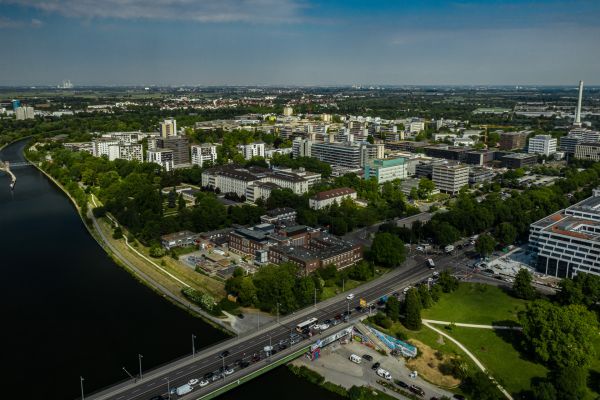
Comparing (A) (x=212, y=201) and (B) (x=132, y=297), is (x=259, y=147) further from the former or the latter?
(B) (x=132, y=297)

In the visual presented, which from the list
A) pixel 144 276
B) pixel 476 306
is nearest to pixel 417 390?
pixel 476 306

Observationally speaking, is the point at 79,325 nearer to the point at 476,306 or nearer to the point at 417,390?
the point at 417,390

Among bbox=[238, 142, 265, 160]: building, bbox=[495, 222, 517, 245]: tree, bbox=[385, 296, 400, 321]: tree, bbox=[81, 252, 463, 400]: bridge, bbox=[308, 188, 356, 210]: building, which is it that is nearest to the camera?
bbox=[81, 252, 463, 400]: bridge

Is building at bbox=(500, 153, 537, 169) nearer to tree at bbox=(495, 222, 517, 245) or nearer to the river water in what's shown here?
tree at bbox=(495, 222, 517, 245)

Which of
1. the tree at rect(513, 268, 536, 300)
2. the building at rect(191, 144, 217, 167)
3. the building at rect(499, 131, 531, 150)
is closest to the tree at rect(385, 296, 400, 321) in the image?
the tree at rect(513, 268, 536, 300)

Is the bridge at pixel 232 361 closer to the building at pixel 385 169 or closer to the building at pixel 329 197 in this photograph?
the building at pixel 329 197

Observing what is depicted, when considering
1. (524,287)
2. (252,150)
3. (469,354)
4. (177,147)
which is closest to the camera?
(469,354)
